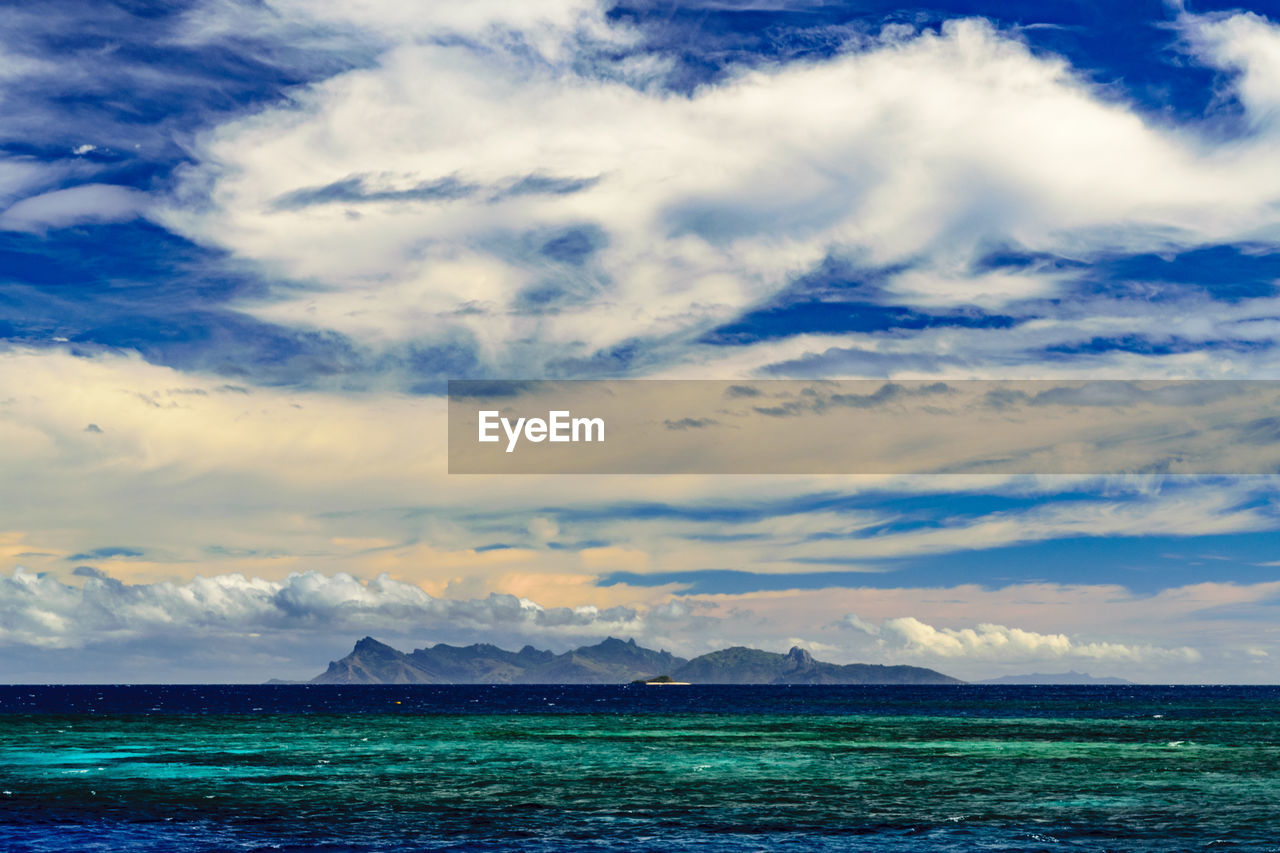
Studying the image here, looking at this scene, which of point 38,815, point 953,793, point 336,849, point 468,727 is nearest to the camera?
point 336,849

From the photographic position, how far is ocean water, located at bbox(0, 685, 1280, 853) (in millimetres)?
53219

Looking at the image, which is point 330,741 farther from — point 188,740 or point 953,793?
point 953,793

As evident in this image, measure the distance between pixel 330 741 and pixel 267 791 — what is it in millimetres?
51582

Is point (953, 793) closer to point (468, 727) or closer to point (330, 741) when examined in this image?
point (330, 741)

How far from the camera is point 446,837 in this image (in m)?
53.2

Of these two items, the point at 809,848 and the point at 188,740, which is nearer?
the point at 809,848

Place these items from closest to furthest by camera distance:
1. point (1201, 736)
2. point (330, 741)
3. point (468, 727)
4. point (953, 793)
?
point (953, 793) → point (330, 741) → point (1201, 736) → point (468, 727)

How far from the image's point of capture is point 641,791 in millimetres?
71125

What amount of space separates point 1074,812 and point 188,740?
9648 cm

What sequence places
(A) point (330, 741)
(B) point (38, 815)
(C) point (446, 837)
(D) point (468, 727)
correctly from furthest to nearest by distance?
(D) point (468, 727) → (A) point (330, 741) → (B) point (38, 815) → (C) point (446, 837)

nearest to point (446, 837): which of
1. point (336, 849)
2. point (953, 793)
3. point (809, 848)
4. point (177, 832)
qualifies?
point (336, 849)

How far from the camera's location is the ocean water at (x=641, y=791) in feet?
175

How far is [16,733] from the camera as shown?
13700cm

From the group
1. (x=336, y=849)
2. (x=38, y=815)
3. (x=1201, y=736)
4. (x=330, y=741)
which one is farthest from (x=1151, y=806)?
(x=330, y=741)
